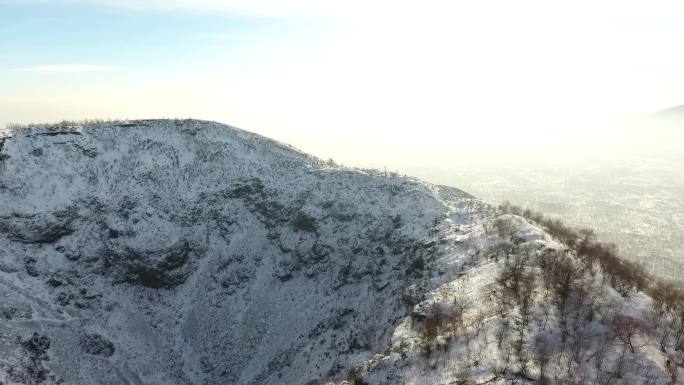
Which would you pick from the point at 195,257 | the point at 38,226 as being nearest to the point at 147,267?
the point at 195,257

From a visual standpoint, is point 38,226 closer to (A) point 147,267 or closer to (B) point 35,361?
(A) point 147,267

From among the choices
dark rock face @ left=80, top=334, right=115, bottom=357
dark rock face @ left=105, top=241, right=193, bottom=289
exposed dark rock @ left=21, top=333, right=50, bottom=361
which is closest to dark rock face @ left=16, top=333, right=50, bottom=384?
exposed dark rock @ left=21, top=333, right=50, bottom=361

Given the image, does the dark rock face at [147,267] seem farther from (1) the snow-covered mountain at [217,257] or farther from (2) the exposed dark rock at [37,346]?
(2) the exposed dark rock at [37,346]

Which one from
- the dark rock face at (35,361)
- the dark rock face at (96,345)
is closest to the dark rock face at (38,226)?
the dark rock face at (35,361)

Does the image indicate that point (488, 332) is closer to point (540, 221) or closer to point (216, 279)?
point (540, 221)

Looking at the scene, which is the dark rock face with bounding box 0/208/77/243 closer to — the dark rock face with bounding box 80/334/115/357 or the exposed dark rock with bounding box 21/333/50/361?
the exposed dark rock with bounding box 21/333/50/361
